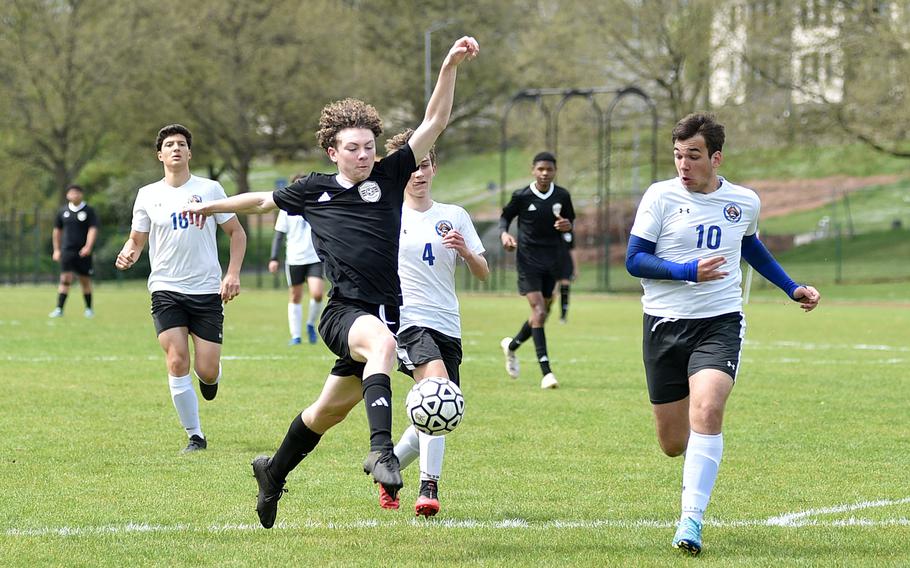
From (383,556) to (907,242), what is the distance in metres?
40.5

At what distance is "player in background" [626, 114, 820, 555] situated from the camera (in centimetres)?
615

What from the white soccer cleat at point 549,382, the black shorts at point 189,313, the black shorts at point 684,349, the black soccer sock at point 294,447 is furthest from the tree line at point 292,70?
the black soccer sock at point 294,447

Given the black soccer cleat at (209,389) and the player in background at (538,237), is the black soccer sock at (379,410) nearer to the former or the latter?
the black soccer cleat at (209,389)

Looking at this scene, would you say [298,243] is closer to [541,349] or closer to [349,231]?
[541,349]

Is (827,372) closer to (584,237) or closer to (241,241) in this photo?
(241,241)

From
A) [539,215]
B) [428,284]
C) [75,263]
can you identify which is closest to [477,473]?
[428,284]

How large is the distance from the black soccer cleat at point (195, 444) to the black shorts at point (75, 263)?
1499 cm

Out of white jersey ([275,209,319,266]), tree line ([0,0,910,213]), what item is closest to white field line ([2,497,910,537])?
white jersey ([275,209,319,266])

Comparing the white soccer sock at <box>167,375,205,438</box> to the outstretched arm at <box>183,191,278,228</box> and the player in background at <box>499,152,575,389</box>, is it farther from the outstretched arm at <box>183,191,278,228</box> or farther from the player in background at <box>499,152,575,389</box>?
the player in background at <box>499,152,575,389</box>

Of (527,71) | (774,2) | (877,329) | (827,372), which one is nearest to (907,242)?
(774,2)

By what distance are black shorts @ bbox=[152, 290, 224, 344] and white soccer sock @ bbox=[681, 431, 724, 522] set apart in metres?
4.21

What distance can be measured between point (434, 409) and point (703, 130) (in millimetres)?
1932

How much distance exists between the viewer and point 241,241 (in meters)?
9.10

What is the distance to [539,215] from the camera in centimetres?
1398
